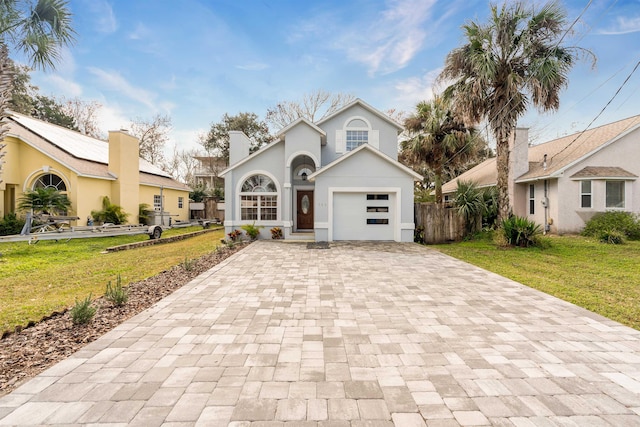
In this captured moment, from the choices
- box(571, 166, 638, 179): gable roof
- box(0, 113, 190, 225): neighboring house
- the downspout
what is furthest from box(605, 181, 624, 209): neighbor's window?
box(0, 113, 190, 225): neighboring house

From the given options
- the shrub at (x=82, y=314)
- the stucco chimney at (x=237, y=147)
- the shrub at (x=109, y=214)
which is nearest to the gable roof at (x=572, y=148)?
the stucco chimney at (x=237, y=147)

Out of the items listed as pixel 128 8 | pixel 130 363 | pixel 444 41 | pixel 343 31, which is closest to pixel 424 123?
pixel 444 41

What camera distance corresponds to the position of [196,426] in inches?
85.0

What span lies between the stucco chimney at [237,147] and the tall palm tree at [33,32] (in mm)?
6656

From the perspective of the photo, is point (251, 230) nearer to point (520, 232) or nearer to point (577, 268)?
point (520, 232)

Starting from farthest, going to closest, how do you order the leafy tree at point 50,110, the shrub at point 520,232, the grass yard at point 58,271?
1. the leafy tree at point 50,110
2. the shrub at point 520,232
3. the grass yard at point 58,271

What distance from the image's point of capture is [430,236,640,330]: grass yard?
513 cm

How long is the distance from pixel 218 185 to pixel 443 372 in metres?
34.4

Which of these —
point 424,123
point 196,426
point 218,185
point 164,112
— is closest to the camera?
point 196,426

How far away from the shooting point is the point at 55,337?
365 cm

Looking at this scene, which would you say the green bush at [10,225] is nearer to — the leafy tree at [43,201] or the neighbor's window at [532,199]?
the leafy tree at [43,201]

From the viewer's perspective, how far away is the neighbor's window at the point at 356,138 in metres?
15.2

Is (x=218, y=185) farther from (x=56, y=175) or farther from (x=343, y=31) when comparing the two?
(x=343, y=31)

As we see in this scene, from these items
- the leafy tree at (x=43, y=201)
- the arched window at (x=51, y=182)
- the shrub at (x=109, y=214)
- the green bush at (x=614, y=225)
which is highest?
the arched window at (x=51, y=182)
